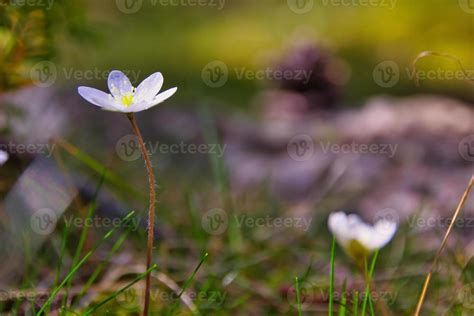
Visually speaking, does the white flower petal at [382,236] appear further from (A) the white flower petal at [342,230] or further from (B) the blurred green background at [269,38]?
(B) the blurred green background at [269,38]

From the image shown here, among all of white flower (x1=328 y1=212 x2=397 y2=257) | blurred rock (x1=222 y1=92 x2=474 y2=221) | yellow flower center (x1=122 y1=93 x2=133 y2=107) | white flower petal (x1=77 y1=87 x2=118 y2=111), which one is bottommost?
blurred rock (x1=222 y1=92 x2=474 y2=221)

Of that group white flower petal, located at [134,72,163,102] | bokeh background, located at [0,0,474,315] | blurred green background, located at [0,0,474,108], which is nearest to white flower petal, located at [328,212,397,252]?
bokeh background, located at [0,0,474,315]

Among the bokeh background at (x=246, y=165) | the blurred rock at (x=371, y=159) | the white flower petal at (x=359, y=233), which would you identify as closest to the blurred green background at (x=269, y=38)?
the bokeh background at (x=246, y=165)

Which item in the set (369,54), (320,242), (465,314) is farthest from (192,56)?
(465,314)

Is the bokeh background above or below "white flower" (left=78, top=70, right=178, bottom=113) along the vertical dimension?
below

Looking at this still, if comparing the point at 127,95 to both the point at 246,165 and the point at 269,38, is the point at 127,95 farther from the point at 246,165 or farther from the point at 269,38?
the point at 269,38

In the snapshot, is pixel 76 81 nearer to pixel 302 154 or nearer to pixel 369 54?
pixel 302 154

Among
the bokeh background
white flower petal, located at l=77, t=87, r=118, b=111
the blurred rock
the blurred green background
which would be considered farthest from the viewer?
the blurred green background

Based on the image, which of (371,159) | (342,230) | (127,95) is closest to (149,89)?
(127,95)

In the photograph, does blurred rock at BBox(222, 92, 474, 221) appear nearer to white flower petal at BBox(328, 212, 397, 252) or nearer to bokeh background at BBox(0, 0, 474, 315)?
bokeh background at BBox(0, 0, 474, 315)
